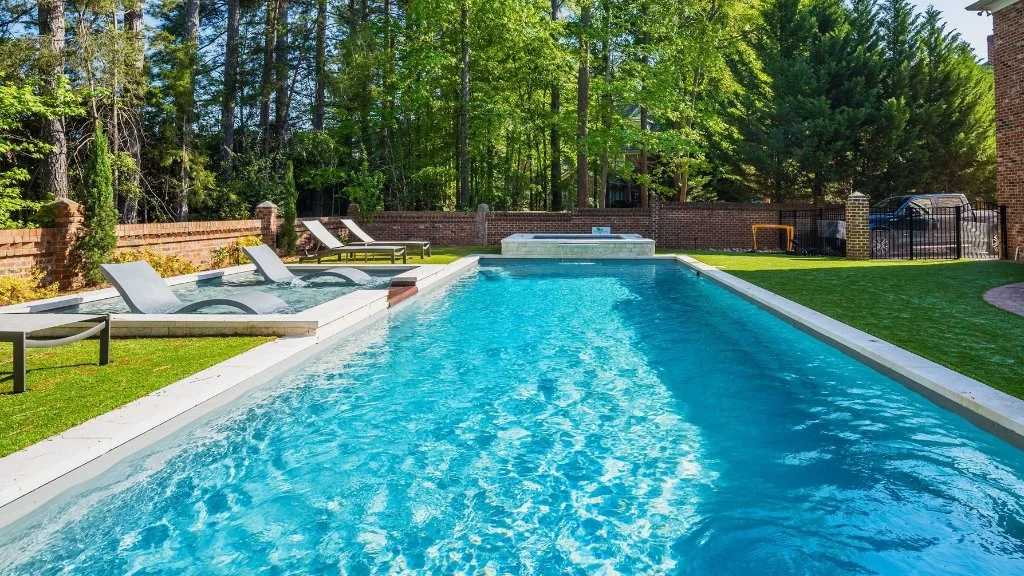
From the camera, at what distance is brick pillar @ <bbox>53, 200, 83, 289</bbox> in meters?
10.5

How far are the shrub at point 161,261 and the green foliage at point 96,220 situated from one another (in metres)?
0.48

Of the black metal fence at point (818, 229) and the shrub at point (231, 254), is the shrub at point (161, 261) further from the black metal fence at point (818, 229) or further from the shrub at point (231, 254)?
the black metal fence at point (818, 229)

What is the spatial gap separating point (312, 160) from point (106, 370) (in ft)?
69.9

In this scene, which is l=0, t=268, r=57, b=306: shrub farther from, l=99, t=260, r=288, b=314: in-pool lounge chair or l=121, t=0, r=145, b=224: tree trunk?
l=121, t=0, r=145, b=224: tree trunk

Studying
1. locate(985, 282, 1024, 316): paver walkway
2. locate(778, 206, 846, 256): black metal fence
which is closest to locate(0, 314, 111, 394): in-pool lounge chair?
locate(985, 282, 1024, 316): paver walkway

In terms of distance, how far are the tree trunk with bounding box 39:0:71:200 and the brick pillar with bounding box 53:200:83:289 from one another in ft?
14.4

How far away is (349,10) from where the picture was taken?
1108 inches

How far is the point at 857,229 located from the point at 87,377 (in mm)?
Result: 16237

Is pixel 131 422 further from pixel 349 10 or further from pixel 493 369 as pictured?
pixel 349 10

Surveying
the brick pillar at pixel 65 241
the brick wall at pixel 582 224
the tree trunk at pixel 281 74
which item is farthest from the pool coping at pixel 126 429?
the tree trunk at pixel 281 74

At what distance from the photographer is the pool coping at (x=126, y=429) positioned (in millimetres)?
3145

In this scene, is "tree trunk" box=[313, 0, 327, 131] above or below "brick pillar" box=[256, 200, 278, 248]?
above

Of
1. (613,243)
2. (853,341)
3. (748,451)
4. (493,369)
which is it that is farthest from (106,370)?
(613,243)

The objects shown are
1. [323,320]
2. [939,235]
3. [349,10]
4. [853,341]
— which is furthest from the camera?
[349,10]
